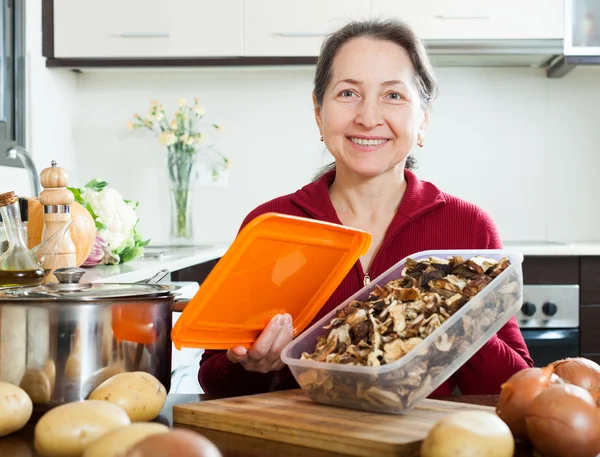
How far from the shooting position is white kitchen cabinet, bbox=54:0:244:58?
300cm

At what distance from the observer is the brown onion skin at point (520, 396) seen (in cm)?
67

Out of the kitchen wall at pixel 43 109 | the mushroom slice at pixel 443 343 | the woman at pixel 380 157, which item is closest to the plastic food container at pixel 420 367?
the mushroom slice at pixel 443 343

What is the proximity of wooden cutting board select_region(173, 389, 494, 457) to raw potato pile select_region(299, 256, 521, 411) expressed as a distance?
24 mm

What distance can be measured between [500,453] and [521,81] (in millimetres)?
2919

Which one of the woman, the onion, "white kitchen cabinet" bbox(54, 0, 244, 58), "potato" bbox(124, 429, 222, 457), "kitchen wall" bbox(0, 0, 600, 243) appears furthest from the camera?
"kitchen wall" bbox(0, 0, 600, 243)

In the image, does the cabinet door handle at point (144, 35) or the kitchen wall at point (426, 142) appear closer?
the cabinet door handle at point (144, 35)

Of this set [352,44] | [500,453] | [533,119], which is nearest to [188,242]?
[533,119]

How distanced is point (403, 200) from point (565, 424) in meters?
0.93

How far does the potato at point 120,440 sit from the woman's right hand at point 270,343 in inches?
15.0

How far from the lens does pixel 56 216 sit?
1.11 meters

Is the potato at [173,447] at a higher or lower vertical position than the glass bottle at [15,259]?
lower

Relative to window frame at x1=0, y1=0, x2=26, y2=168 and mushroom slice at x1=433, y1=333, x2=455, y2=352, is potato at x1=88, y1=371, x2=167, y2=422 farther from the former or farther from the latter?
window frame at x1=0, y1=0, x2=26, y2=168

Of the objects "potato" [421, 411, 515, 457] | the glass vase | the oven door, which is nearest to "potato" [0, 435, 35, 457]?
"potato" [421, 411, 515, 457]

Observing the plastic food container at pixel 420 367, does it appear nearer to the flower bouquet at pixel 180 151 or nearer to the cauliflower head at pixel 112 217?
the cauliflower head at pixel 112 217
